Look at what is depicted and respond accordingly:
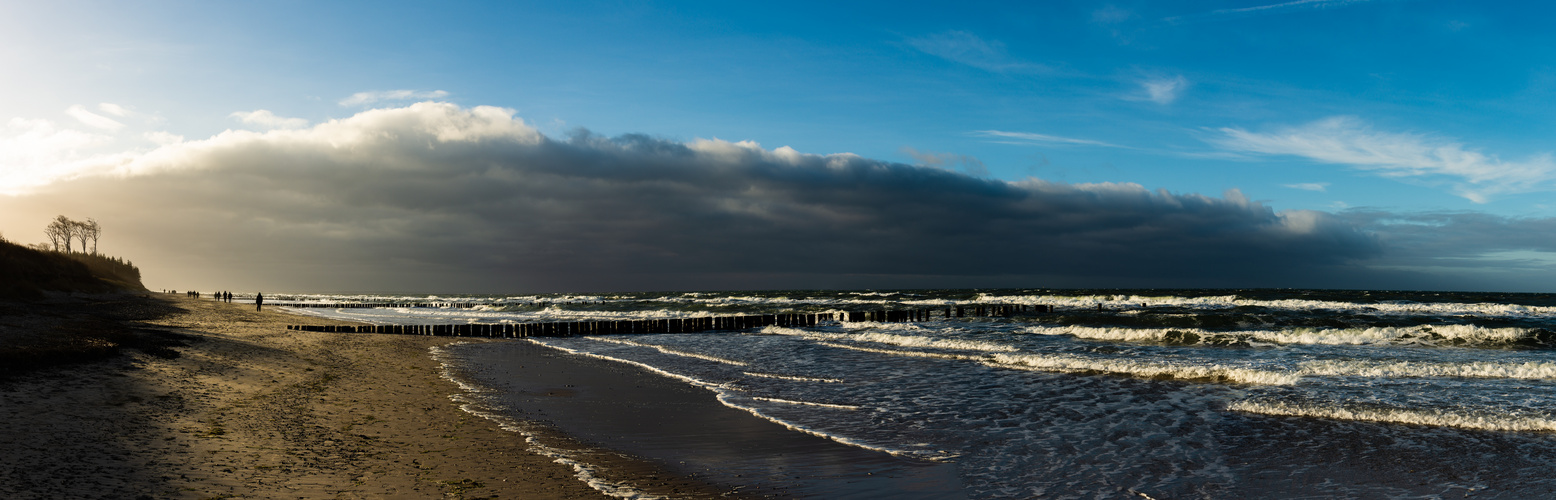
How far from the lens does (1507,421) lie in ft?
35.0

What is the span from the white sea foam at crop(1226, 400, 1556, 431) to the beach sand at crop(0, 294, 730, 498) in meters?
9.97

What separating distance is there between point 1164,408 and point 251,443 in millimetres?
13140

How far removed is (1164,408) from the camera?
1238cm

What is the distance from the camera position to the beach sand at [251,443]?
255 inches

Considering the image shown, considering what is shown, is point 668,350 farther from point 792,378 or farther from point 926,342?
point 792,378

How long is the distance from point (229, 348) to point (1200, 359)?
24048 millimetres

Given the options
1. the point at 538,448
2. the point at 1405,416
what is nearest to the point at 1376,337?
the point at 1405,416

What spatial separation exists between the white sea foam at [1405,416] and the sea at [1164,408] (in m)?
0.04

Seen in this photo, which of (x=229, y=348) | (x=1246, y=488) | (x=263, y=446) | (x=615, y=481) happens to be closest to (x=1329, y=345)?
(x=1246, y=488)

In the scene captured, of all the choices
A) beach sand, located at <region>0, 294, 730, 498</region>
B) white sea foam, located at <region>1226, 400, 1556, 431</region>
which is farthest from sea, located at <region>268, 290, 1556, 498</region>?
beach sand, located at <region>0, 294, 730, 498</region>

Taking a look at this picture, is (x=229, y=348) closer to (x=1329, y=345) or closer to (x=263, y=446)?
(x=263, y=446)

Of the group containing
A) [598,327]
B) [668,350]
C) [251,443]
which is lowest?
[668,350]

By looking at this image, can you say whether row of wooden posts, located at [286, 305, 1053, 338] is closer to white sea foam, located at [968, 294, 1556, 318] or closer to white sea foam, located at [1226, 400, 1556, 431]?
white sea foam, located at [968, 294, 1556, 318]

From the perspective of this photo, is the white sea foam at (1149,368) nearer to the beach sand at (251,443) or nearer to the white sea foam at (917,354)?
the white sea foam at (917,354)
